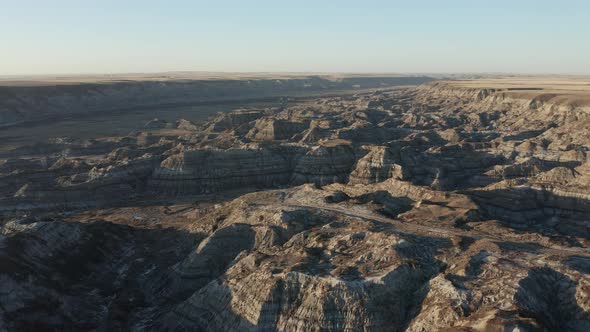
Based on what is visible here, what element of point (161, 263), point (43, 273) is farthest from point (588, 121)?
point (43, 273)

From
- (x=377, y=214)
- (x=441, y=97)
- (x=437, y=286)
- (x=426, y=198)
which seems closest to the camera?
(x=437, y=286)

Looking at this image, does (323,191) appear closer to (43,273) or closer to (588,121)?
(43,273)

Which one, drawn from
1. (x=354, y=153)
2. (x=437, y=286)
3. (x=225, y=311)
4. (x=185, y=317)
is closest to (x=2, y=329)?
(x=185, y=317)

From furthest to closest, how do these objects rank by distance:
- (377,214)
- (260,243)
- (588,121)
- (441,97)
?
(441,97)
(588,121)
(377,214)
(260,243)

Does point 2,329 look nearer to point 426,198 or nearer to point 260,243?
point 260,243

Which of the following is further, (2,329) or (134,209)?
(134,209)

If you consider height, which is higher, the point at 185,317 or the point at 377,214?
the point at 377,214
